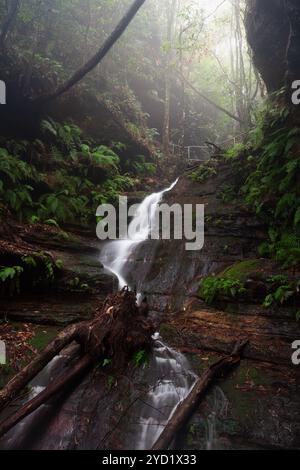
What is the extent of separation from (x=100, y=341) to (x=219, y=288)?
8.52 ft

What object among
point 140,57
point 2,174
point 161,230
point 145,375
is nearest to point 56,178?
point 2,174

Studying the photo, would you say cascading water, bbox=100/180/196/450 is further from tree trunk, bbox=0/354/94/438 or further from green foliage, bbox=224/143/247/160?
green foliage, bbox=224/143/247/160

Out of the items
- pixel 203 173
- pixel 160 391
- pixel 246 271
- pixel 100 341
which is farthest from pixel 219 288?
pixel 203 173

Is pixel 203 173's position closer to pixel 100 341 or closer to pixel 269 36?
pixel 269 36

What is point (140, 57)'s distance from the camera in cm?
2156

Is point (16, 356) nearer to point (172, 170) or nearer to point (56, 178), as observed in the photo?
point (56, 178)

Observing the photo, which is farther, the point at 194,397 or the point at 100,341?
the point at 100,341

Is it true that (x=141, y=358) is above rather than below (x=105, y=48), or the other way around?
below

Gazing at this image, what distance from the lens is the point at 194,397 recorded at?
4.45 meters

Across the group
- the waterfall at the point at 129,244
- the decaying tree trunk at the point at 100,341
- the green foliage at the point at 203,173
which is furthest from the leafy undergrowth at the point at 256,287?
the green foliage at the point at 203,173

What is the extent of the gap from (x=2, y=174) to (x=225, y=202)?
608 cm

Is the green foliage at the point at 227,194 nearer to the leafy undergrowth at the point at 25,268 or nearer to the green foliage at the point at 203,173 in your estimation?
the green foliage at the point at 203,173

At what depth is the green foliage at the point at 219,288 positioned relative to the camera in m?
6.44

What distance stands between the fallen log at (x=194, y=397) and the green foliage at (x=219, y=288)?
3.76ft
